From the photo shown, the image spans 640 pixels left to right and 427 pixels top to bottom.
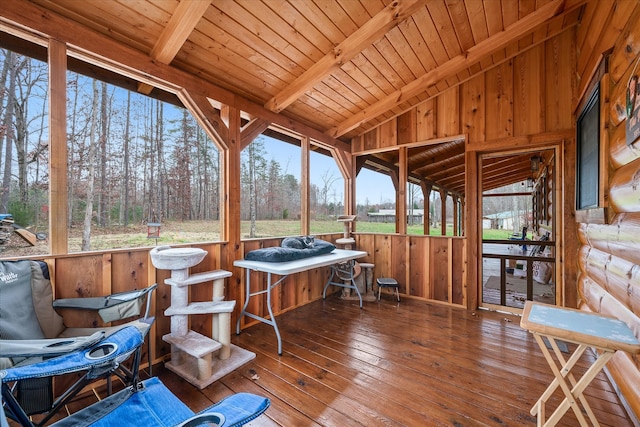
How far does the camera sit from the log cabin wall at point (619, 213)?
1.58 meters

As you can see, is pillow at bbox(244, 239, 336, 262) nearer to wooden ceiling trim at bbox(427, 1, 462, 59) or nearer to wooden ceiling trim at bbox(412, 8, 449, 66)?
wooden ceiling trim at bbox(412, 8, 449, 66)

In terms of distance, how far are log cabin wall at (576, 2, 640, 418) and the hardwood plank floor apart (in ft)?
1.82

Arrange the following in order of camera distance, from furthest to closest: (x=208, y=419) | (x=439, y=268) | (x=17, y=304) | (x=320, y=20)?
(x=439, y=268) → (x=320, y=20) → (x=17, y=304) → (x=208, y=419)

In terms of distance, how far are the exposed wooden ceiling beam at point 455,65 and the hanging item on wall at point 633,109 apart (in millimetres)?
1635

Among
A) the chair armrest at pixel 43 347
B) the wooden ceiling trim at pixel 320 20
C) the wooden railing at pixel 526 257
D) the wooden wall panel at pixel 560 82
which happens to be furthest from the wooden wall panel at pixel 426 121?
the chair armrest at pixel 43 347

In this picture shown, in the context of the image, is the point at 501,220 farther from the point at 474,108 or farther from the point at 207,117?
the point at 207,117

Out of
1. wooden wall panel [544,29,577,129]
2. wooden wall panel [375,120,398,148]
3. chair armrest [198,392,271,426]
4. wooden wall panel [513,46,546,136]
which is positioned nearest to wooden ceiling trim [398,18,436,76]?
wooden wall panel [375,120,398,148]

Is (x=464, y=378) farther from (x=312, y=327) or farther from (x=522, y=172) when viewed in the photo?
(x=522, y=172)

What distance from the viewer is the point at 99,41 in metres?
1.98

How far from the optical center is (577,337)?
4.14 feet

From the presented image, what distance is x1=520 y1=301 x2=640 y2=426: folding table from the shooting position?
1.23 m

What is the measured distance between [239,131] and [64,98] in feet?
4.62

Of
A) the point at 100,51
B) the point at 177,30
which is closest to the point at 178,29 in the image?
the point at 177,30

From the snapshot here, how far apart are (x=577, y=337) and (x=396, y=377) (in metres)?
1.25
